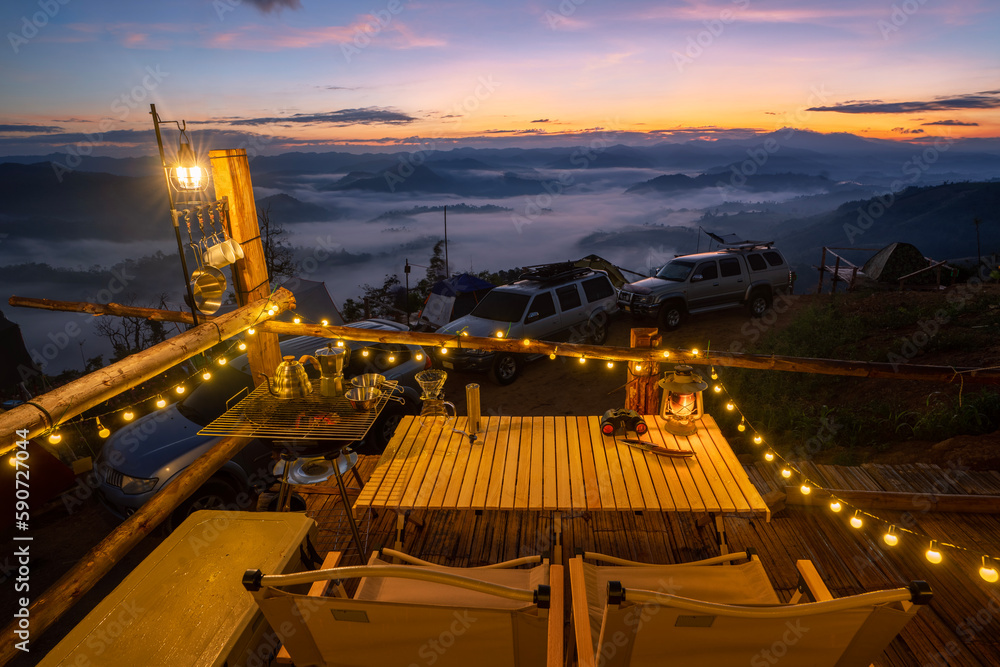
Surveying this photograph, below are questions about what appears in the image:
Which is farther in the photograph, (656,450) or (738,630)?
(656,450)

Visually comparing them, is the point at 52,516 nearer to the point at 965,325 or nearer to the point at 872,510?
the point at 872,510

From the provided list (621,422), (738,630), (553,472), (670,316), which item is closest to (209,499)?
(553,472)

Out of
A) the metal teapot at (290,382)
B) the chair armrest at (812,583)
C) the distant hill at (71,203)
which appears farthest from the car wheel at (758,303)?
the distant hill at (71,203)

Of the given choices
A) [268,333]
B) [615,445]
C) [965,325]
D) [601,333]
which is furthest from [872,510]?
[965,325]

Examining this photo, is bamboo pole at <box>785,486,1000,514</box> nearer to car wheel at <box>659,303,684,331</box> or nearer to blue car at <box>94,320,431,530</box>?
blue car at <box>94,320,431,530</box>

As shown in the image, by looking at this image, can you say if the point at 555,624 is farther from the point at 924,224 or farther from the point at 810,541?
the point at 924,224

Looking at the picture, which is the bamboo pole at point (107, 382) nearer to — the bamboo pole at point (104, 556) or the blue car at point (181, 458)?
the blue car at point (181, 458)
